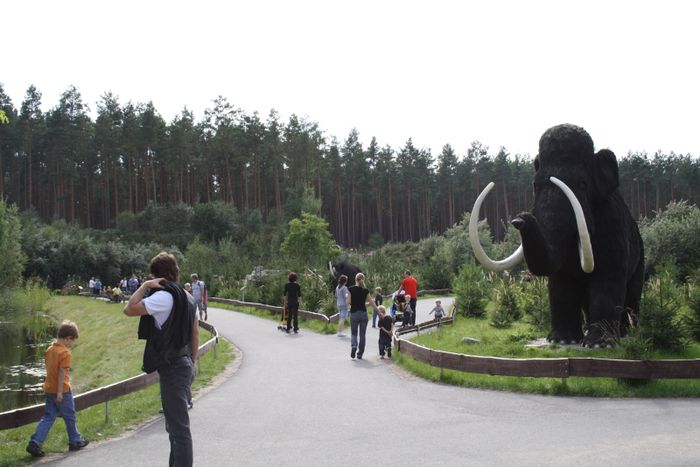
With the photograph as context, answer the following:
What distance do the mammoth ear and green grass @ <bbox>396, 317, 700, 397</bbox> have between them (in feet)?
10.1

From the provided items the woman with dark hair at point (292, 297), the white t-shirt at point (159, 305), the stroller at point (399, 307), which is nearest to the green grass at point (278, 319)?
the woman with dark hair at point (292, 297)

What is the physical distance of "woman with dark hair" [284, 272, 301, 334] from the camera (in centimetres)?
2145

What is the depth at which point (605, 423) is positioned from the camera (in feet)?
28.3

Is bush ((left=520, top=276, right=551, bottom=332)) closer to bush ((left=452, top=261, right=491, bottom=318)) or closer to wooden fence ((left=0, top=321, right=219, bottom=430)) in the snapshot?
bush ((left=452, top=261, right=491, bottom=318))

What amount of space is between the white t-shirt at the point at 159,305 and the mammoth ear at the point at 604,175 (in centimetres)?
970

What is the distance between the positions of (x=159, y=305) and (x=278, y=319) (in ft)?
73.0

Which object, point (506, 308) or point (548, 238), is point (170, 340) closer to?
point (548, 238)

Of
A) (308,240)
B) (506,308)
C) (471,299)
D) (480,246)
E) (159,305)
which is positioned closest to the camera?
(159,305)

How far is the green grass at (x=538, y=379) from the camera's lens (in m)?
10.3

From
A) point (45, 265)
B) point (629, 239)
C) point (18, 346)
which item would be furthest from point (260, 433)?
point (45, 265)

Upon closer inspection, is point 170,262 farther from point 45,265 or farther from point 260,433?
point 45,265

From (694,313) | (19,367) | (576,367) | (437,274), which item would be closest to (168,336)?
(576,367)

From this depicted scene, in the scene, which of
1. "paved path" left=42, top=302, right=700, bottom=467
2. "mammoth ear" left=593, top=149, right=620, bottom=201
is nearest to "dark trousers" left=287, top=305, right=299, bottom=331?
"paved path" left=42, top=302, right=700, bottom=467

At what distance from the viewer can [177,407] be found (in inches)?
232
